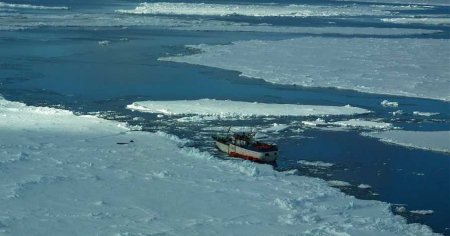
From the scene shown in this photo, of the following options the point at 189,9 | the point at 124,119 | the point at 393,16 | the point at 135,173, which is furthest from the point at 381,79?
the point at 189,9

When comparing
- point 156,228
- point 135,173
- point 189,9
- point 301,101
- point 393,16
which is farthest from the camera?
point 189,9

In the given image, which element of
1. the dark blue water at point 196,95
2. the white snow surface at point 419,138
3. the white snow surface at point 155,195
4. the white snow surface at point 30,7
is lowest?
the white snow surface at point 30,7

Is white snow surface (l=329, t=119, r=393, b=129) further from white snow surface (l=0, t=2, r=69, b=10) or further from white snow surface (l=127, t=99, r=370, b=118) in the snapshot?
white snow surface (l=0, t=2, r=69, b=10)

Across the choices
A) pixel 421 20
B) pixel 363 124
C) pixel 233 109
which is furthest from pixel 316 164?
pixel 421 20

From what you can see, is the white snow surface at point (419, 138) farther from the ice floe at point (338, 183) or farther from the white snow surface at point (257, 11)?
the white snow surface at point (257, 11)

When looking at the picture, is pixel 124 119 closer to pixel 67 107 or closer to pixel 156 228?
pixel 67 107

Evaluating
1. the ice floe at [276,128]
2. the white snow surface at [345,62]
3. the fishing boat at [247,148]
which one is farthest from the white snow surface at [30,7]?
the fishing boat at [247,148]

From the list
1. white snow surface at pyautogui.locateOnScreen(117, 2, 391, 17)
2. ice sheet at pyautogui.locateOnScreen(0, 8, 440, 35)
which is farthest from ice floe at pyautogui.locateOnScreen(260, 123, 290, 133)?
white snow surface at pyautogui.locateOnScreen(117, 2, 391, 17)
